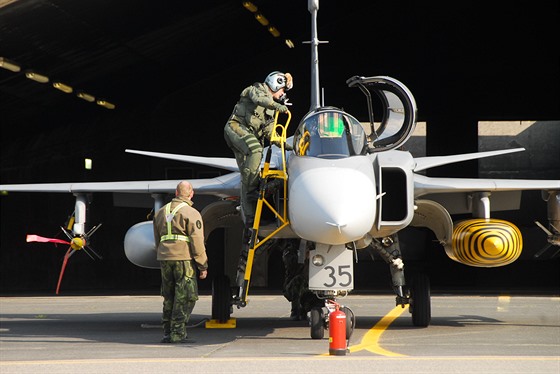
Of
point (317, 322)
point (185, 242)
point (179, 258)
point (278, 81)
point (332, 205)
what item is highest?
point (278, 81)

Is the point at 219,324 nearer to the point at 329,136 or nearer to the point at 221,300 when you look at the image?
the point at 221,300

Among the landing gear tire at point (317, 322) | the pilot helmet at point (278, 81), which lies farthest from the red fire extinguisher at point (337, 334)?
the pilot helmet at point (278, 81)

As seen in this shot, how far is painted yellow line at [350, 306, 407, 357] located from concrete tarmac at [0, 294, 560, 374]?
1 cm

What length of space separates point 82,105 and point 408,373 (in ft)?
59.1

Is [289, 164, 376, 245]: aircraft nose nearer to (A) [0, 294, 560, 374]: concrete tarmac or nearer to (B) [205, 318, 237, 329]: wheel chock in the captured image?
(A) [0, 294, 560, 374]: concrete tarmac

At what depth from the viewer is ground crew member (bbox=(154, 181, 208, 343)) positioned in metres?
11.4

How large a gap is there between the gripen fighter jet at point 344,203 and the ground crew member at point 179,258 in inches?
24.0

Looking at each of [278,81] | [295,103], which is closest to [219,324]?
[278,81]

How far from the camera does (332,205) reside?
10.1 metres

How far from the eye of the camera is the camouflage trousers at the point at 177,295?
37.2 feet

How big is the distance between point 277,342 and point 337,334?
175cm

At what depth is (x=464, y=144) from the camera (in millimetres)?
27734

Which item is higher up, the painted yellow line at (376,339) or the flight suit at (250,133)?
the flight suit at (250,133)

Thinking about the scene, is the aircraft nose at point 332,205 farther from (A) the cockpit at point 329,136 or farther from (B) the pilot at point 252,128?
(B) the pilot at point 252,128
